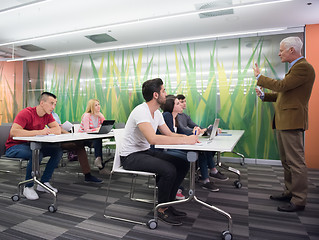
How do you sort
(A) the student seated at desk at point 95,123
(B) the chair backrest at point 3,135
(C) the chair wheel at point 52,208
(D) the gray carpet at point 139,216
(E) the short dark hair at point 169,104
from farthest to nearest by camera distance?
(A) the student seated at desk at point 95,123
(E) the short dark hair at point 169,104
(B) the chair backrest at point 3,135
(C) the chair wheel at point 52,208
(D) the gray carpet at point 139,216

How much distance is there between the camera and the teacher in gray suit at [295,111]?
7.89 ft

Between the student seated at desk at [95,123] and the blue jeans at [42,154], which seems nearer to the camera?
the blue jeans at [42,154]

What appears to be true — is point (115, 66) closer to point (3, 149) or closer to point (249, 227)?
point (3, 149)

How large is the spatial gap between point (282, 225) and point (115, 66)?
212 inches

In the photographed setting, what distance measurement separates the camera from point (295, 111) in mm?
2445

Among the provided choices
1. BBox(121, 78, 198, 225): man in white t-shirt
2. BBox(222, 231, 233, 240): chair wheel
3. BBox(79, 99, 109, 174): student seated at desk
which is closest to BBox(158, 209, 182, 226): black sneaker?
BBox(121, 78, 198, 225): man in white t-shirt

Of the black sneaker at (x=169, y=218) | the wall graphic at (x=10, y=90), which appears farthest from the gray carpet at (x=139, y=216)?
the wall graphic at (x=10, y=90)

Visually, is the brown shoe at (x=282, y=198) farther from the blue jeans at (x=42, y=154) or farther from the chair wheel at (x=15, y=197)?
the chair wheel at (x=15, y=197)

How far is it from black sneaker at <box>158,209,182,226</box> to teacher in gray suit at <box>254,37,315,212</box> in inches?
45.1

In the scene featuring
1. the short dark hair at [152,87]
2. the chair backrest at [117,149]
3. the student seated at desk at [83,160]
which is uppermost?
the short dark hair at [152,87]

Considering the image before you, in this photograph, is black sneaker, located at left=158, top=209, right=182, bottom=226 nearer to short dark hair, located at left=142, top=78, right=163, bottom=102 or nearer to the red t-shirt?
short dark hair, located at left=142, top=78, right=163, bottom=102

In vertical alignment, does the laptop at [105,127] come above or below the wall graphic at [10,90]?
below

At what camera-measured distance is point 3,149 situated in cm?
314

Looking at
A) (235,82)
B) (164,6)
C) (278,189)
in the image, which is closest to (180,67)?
(235,82)
